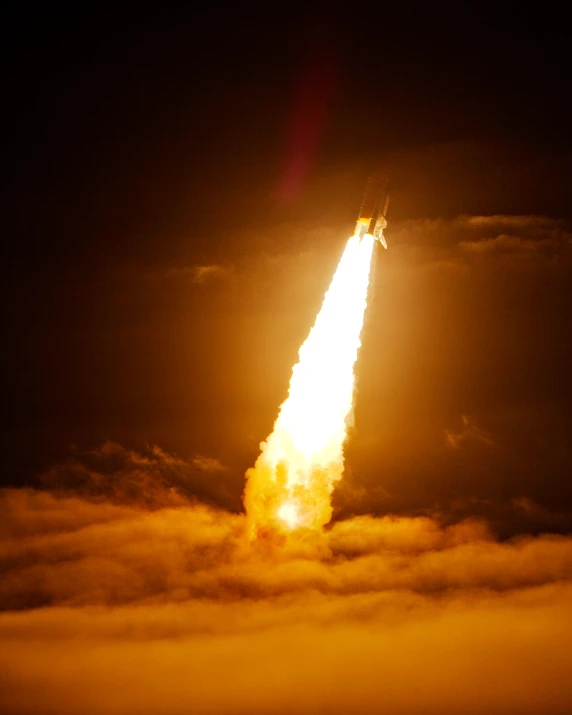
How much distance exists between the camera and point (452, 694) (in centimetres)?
2055

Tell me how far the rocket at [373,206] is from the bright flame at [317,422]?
0.50 metres

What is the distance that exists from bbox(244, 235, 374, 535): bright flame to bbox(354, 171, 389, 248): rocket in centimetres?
50

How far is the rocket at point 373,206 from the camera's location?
23781 millimetres

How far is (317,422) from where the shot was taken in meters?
25.3

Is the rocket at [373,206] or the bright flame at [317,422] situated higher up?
the rocket at [373,206]

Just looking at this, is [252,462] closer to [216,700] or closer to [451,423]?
[451,423]

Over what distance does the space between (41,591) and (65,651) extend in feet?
9.81

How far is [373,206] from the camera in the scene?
78.1ft

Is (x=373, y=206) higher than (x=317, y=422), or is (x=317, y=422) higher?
(x=373, y=206)

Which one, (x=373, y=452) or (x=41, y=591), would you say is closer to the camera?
(x=41, y=591)

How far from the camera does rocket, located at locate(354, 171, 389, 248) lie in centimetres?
2378

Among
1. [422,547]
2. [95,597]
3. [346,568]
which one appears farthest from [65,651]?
[422,547]

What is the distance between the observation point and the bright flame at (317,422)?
24328 millimetres

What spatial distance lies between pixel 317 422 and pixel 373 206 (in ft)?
19.0
